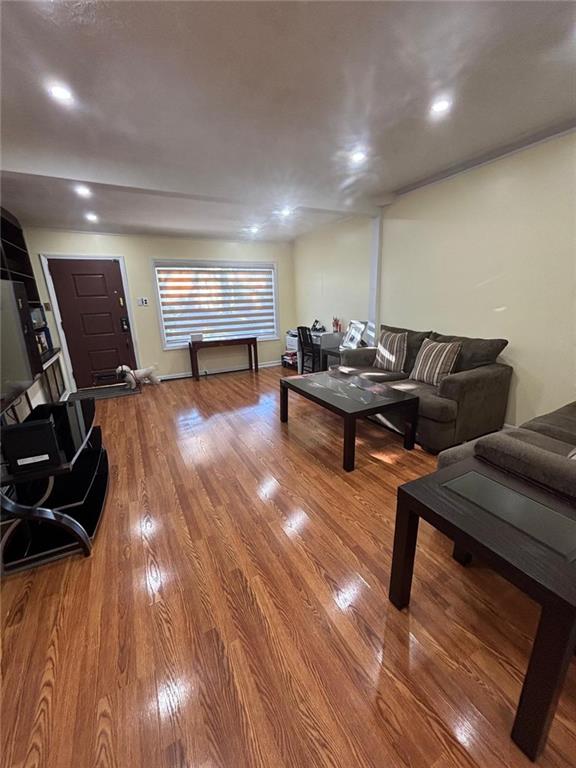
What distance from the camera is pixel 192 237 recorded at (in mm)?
5027

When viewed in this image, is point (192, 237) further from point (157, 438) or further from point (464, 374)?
point (464, 374)

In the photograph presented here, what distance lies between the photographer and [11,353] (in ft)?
6.93

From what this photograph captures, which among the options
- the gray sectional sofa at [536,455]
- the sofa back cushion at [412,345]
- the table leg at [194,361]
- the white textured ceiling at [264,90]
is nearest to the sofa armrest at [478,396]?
the gray sectional sofa at [536,455]

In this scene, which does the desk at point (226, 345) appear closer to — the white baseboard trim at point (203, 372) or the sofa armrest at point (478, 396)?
the white baseboard trim at point (203, 372)

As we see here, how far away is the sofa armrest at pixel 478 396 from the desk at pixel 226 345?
11.8ft

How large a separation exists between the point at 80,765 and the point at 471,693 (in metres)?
1.24

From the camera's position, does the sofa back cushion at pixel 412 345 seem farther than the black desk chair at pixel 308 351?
No

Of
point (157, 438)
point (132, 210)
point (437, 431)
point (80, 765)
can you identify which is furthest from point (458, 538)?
point (132, 210)

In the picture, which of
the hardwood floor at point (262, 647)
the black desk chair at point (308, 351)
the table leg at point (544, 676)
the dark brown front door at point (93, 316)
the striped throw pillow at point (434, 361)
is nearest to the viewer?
the table leg at point (544, 676)

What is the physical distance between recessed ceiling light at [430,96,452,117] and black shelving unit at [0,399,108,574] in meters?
2.95

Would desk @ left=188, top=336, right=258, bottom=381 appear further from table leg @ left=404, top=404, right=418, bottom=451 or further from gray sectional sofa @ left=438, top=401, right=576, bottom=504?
gray sectional sofa @ left=438, top=401, right=576, bottom=504

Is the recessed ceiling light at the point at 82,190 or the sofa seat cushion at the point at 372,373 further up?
the recessed ceiling light at the point at 82,190

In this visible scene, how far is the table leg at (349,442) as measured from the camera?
90.2 inches

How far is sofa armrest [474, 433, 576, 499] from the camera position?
1141 mm
